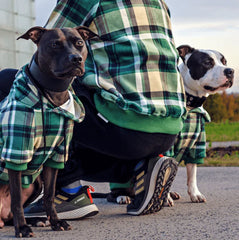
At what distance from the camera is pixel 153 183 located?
9.65 feet

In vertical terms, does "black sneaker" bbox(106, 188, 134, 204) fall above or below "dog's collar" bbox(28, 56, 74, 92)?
below

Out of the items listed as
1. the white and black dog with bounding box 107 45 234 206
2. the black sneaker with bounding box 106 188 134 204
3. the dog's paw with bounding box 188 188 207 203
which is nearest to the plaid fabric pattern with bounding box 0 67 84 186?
the white and black dog with bounding box 107 45 234 206

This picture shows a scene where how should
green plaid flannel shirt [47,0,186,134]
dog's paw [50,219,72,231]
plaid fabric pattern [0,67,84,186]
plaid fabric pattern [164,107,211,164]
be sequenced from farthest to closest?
plaid fabric pattern [164,107,211,164] → green plaid flannel shirt [47,0,186,134] → dog's paw [50,219,72,231] → plaid fabric pattern [0,67,84,186]

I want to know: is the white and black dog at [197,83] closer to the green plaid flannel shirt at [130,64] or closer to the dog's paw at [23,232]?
the green plaid flannel shirt at [130,64]

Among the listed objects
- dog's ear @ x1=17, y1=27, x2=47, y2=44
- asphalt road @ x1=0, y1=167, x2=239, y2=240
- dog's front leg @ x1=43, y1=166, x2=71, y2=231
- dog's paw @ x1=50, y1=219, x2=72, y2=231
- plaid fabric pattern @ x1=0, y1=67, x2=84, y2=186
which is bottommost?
asphalt road @ x1=0, y1=167, x2=239, y2=240

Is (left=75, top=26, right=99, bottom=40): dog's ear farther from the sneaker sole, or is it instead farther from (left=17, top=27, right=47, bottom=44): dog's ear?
the sneaker sole

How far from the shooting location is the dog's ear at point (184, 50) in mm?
4101

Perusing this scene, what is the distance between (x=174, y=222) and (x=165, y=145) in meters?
0.47

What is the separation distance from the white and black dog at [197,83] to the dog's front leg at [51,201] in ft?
3.51

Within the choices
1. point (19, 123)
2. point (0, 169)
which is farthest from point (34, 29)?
point (0, 169)

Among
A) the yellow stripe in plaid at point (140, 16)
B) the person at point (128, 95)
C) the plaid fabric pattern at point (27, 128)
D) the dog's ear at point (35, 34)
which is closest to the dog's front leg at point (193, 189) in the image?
the person at point (128, 95)

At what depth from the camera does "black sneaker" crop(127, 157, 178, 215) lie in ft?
9.65

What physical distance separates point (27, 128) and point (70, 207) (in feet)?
2.41

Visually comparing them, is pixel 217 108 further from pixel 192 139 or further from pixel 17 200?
pixel 17 200
